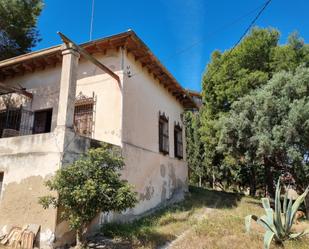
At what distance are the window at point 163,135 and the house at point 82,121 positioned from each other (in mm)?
44

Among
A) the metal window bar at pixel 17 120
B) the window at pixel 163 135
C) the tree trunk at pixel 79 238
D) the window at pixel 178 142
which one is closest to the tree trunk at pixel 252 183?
the window at pixel 178 142

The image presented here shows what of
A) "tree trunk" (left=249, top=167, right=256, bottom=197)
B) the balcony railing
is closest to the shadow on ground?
the balcony railing

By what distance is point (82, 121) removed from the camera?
364 inches

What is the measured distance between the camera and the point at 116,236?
21.9ft

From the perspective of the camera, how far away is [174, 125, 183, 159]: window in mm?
13232

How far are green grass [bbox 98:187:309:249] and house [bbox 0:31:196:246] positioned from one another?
2.36 feet

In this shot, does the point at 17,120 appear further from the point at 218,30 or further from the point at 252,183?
the point at 252,183

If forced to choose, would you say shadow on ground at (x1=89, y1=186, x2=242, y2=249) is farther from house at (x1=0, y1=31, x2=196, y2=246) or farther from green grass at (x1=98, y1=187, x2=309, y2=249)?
house at (x1=0, y1=31, x2=196, y2=246)

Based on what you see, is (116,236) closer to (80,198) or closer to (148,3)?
(80,198)

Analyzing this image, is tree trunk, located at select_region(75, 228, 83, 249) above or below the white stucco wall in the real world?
below

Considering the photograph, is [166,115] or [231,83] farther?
[231,83]

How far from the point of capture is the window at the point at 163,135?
11.6 meters

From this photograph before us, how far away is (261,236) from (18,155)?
659 cm

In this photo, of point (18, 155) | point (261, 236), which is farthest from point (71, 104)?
point (261, 236)
